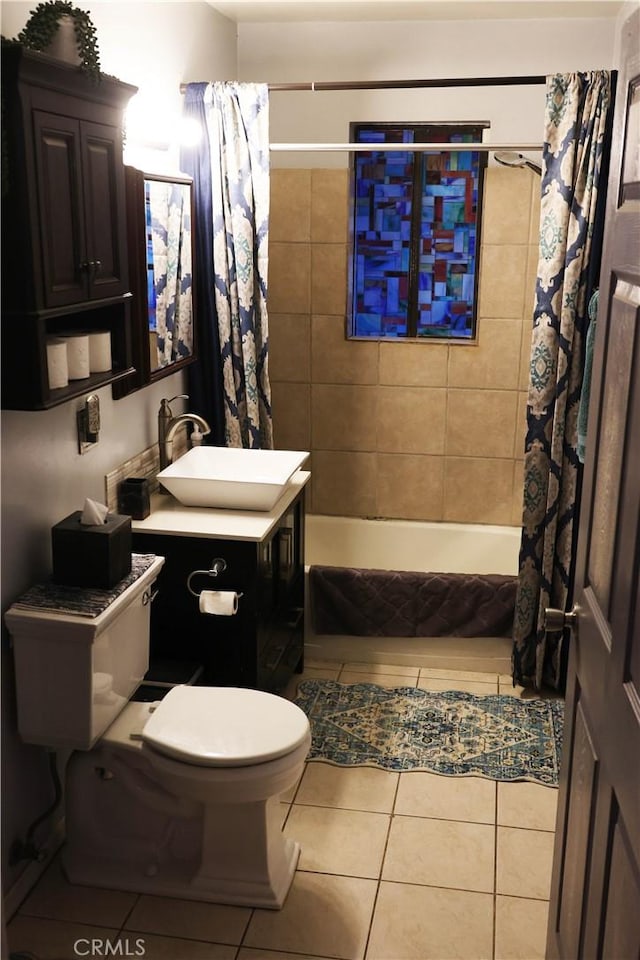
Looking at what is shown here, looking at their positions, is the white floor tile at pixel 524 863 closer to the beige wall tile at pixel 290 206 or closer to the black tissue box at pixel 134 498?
the black tissue box at pixel 134 498

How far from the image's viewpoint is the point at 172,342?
3.46m

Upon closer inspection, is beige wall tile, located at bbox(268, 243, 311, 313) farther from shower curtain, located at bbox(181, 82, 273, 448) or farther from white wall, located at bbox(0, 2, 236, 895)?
white wall, located at bbox(0, 2, 236, 895)

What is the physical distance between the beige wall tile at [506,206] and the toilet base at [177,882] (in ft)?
9.35

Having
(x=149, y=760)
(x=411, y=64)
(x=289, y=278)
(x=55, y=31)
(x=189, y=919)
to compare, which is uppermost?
(x=411, y=64)

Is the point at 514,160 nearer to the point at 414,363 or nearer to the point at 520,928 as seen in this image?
the point at 414,363

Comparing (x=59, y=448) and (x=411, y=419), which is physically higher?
(x=59, y=448)

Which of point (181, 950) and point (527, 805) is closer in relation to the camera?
point (181, 950)

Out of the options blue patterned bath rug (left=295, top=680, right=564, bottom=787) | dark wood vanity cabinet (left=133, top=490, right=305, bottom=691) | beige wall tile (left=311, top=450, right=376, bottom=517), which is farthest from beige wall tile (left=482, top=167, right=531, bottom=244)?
blue patterned bath rug (left=295, top=680, right=564, bottom=787)

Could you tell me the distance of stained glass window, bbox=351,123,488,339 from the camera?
4.55 meters

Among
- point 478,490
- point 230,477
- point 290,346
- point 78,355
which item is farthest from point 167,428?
point 478,490

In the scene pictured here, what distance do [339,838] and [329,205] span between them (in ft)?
9.21

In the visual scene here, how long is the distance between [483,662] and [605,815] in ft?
7.66

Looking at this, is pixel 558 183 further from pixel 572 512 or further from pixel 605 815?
pixel 605 815

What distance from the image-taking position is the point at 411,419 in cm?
462
